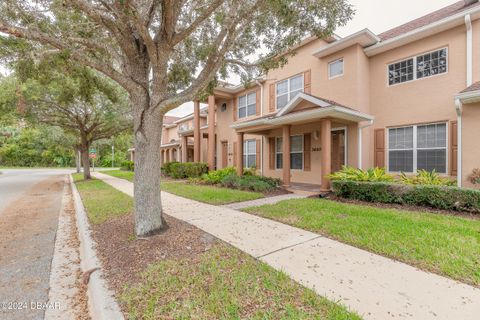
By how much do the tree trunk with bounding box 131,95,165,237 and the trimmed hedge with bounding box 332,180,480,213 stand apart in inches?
253

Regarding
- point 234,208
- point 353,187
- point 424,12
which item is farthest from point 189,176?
point 424,12

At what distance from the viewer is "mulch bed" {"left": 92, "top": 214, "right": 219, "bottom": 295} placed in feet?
11.0

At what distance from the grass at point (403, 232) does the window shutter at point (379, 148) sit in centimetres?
382

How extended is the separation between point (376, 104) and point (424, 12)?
5.15 m

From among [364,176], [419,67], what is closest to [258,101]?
[419,67]

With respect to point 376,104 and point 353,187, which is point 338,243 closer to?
point 353,187

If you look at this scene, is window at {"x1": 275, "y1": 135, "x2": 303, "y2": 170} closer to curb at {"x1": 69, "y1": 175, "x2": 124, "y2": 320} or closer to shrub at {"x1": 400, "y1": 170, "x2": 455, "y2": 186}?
shrub at {"x1": 400, "y1": 170, "x2": 455, "y2": 186}

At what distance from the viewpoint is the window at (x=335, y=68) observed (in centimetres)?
1035

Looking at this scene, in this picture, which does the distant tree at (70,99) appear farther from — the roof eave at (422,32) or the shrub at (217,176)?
the roof eave at (422,32)

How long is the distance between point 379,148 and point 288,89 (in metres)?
5.34

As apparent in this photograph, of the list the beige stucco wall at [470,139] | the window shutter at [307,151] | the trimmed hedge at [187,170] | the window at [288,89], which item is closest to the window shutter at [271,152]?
the window at [288,89]

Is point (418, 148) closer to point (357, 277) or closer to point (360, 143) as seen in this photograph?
point (360, 143)

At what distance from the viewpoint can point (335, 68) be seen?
10570mm

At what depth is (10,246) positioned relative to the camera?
4.79 m
